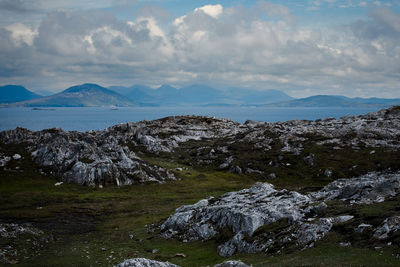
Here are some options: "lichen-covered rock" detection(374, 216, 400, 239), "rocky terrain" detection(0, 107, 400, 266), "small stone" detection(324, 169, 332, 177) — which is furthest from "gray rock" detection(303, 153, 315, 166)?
"lichen-covered rock" detection(374, 216, 400, 239)

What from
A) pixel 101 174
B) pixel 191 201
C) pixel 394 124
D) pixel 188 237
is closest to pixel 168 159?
pixel 101 174

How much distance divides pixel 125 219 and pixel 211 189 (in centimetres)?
3560

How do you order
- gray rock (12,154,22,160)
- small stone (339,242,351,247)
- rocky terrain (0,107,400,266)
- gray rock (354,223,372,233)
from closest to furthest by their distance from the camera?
1. small stone (339,242,351,247)
2. gray rock (354,223,372,233)
3. rocky terrain (0,107,400,266)
4. gray rock (12,154,22,160)

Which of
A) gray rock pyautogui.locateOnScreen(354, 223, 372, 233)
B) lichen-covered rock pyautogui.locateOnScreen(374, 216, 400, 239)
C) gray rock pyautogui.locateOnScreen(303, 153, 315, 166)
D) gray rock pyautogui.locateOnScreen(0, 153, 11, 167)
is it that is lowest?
gray rock pyautogui.locateOnScreen(303, 153, 315, 166)

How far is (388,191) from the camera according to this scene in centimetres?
4359

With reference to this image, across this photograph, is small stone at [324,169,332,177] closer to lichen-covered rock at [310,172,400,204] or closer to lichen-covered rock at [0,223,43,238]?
lichen-covered rock at [310,172,400,204]

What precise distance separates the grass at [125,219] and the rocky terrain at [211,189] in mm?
375

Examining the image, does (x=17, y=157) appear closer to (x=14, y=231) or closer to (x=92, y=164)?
(x=92, y=164)

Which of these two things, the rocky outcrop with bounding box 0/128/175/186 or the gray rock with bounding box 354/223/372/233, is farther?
the rocky outcrop with bounding box 0/128/175/186

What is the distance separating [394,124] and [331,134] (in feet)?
93.1

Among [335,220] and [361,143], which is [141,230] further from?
[361,143]

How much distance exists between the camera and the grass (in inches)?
1268

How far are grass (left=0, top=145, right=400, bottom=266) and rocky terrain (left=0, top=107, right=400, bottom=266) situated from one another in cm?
37

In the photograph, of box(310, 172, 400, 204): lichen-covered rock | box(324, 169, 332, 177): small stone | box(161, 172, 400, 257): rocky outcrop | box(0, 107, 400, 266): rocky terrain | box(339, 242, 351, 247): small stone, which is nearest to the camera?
box(339, 242, 351, 247): small stone
